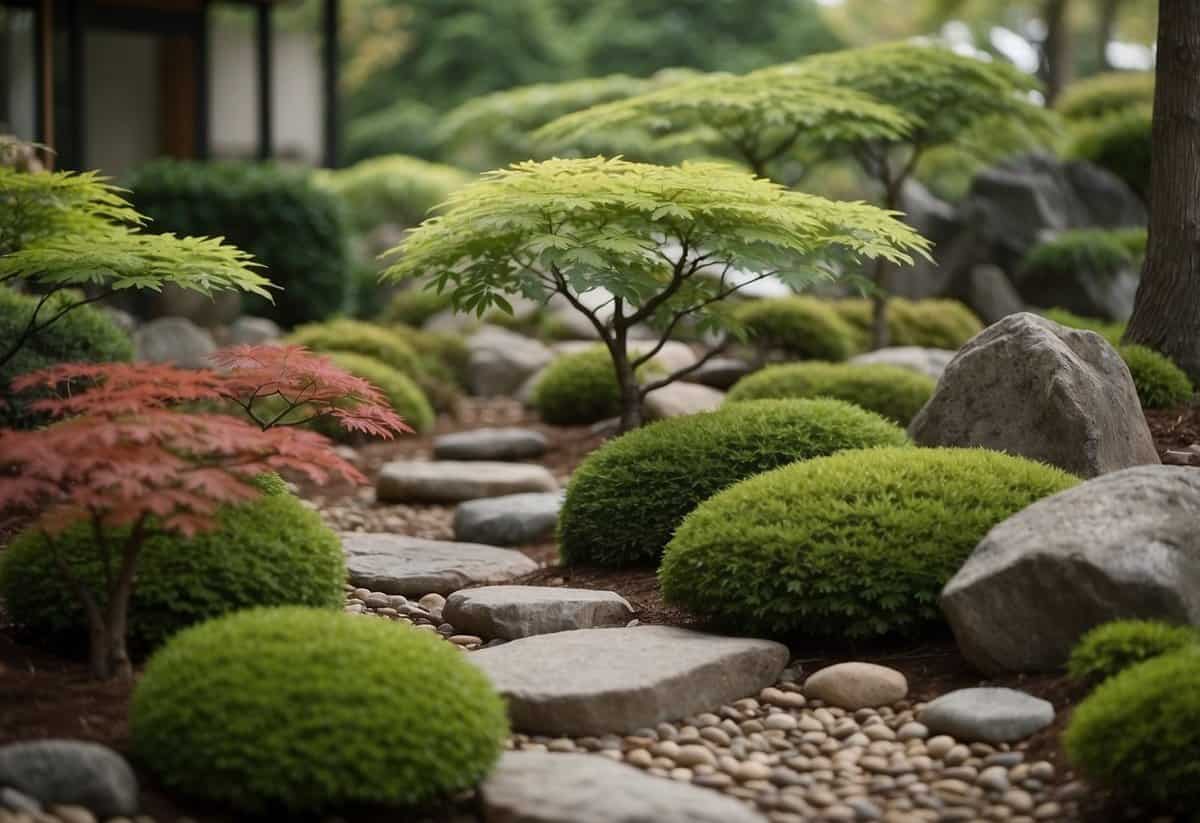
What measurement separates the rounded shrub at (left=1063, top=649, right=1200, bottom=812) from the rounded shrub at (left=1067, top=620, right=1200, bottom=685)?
0.86 feet

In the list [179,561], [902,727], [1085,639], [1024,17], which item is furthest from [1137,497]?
[1024,17]

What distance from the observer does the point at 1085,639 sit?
4.73 metres

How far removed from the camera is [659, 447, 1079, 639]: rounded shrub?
545 centimetres

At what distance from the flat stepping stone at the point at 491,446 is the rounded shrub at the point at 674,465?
3185mm

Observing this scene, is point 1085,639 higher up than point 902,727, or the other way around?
point 1085,639

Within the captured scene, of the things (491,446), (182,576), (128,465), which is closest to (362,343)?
(491,446)

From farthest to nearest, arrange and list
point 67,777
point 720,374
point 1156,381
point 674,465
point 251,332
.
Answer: point 251,332, point 720,374, point 1156,381, point 674,465, point 67,777

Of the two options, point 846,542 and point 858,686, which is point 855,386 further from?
point 858,686

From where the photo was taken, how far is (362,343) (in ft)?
39.1

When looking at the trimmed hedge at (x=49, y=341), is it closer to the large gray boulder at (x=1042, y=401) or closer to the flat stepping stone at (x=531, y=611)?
the flat stepping stone at (x=531, y=611)

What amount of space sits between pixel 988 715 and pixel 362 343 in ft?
26.4

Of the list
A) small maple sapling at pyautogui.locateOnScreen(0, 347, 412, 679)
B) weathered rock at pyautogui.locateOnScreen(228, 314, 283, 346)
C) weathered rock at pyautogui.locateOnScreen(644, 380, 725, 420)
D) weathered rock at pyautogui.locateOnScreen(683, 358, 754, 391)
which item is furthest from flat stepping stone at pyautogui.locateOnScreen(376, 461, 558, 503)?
weathered rock at pyautogui.locateOnScreen(228, 314, 283, 346)

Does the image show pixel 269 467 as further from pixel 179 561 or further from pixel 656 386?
pixel 656 386

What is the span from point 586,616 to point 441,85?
2431 cm
